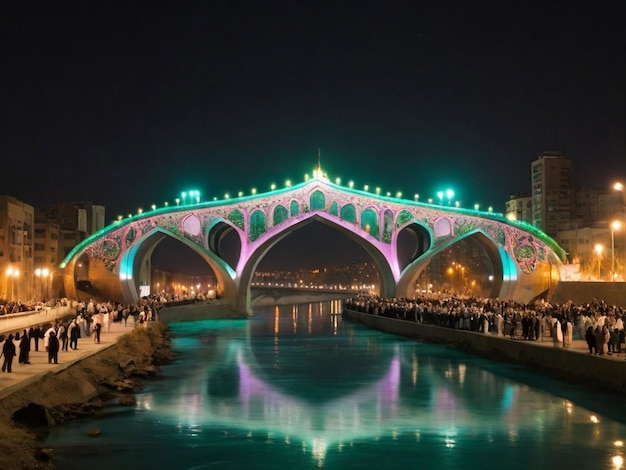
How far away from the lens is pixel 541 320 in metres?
28.8

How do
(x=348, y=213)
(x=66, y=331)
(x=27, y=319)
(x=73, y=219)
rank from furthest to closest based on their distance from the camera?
(x=73, y=219) → (x=348, y=213) → (x=27, y=319) → (x=66, y=331)

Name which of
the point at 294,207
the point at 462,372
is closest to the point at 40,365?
the point at 462,372

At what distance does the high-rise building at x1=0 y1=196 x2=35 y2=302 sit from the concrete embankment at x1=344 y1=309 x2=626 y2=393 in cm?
2624

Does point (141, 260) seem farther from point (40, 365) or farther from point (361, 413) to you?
point (361, 413)

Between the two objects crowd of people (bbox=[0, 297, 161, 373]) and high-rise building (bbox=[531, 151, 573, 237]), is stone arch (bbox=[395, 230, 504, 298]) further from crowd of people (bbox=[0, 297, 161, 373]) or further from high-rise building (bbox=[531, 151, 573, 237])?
high-rise building (bbox=[531, 151, 573, 237])

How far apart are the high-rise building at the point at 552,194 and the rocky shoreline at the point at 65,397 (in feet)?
261

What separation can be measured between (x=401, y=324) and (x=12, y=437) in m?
32.5

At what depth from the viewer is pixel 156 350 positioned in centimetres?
3319

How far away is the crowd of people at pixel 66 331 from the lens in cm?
2094

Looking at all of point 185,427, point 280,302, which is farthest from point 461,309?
point 280,302

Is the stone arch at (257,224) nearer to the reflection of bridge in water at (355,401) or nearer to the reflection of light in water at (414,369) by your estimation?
the reflection of light in water at (414,369)

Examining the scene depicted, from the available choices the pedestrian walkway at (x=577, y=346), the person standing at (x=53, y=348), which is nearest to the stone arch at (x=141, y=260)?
the pedestrian walkway at (x=577, y=346)

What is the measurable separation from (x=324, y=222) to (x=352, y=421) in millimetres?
42452

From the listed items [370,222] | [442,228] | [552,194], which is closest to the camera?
[442,228]
